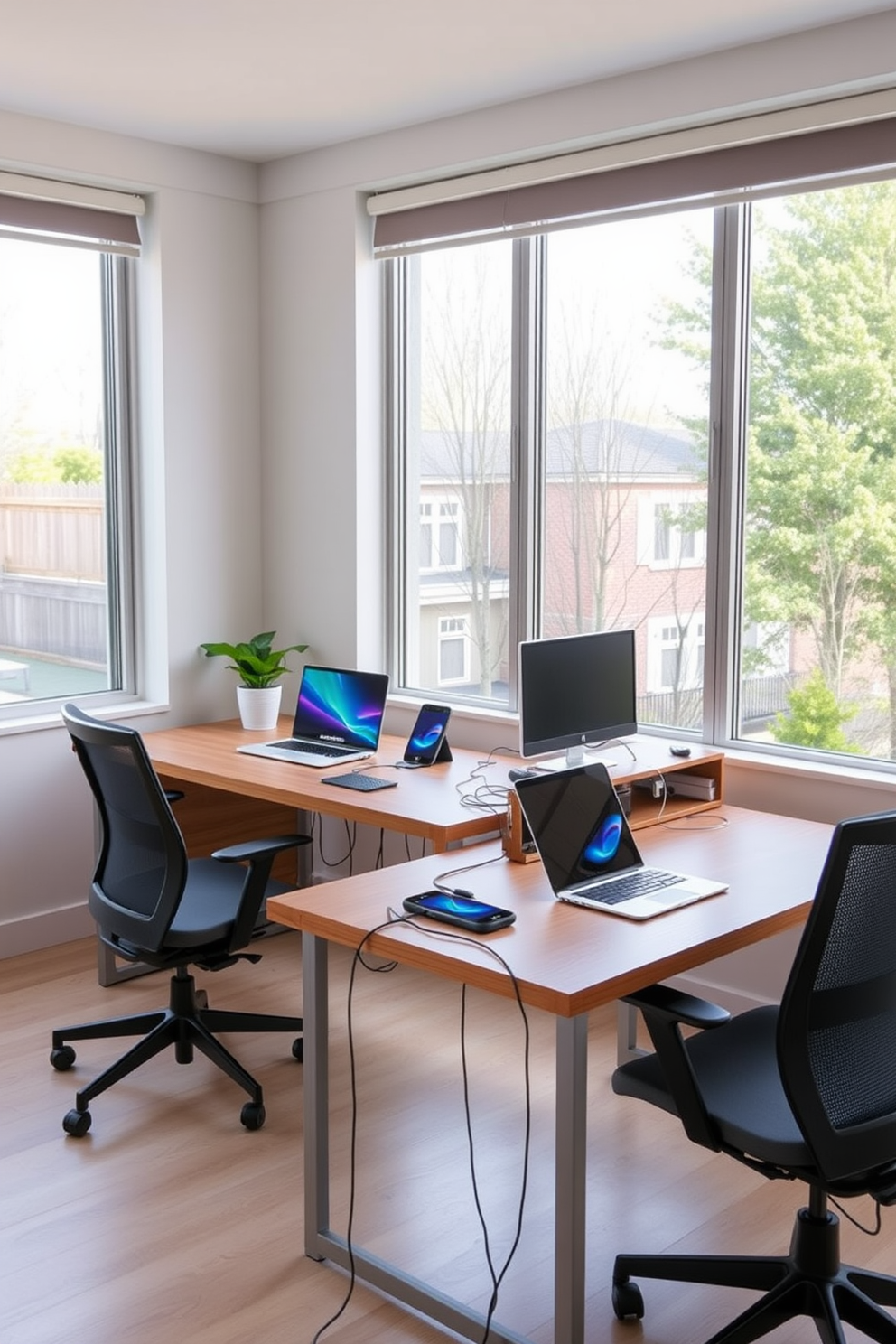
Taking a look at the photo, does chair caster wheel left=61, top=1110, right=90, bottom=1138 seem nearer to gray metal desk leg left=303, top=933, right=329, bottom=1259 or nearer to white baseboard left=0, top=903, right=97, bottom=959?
gray metal desk leg left=303, top=933, right=329, bottom=1259

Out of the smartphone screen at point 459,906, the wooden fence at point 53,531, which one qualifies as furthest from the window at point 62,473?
the smartphone screen at point 459,906

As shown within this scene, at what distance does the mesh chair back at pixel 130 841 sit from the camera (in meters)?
3.08

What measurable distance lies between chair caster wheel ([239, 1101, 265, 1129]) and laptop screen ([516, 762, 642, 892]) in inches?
40.0

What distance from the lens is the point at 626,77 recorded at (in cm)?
372

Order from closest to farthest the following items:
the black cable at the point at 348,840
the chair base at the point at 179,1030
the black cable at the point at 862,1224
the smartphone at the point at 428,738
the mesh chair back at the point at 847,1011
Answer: the mesh chair back at the point at 847,1011, the black cable at the point at 862,1224, the chair base at the point at 179,1030, the smartphone at the point at 428,738, the black cable at the point at 348,840

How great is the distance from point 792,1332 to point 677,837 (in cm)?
114

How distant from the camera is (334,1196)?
285cm

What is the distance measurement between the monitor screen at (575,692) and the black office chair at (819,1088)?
1.05 m

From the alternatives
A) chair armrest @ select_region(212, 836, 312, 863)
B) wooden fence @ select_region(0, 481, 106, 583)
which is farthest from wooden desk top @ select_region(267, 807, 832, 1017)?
wooden fence @ select_region(0, 481, 106, 583)

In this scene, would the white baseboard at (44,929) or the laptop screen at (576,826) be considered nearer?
the laptop screen at (576,826)

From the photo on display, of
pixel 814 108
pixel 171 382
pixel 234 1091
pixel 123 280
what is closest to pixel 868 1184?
pixel 234 1091

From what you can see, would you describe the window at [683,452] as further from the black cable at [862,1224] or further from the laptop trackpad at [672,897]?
the black cable at [862,1224]

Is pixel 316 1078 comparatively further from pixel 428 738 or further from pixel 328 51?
pixel 328 51

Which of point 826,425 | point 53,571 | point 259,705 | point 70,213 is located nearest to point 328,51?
point 70,213
